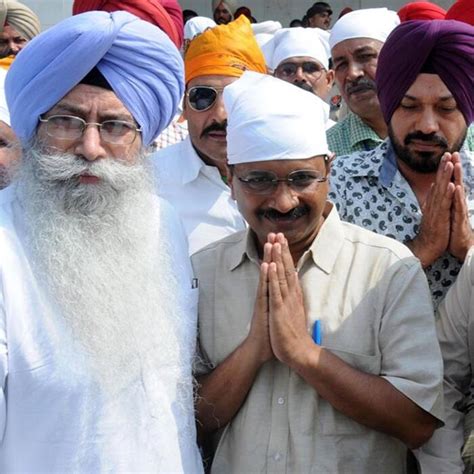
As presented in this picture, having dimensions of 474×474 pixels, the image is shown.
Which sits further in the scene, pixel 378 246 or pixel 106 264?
pixel 378 246

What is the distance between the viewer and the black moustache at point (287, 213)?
3.11 m

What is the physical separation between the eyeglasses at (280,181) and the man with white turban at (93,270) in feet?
0.99

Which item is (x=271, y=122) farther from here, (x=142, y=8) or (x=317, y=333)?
(x=142, y=8)

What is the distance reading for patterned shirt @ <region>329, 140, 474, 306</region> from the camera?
12.2 ft

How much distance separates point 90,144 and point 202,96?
5.44ft

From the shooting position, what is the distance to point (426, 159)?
3.75 m

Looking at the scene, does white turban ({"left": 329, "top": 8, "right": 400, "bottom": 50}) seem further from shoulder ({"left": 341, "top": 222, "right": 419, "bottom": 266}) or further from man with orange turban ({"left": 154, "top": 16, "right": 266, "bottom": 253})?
shoulder ({"left": 341, "top": 222, "right": 419, "bottom": 266})

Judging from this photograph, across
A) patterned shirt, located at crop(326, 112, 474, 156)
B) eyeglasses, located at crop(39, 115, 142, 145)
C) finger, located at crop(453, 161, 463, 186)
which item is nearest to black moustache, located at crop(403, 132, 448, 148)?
finger, located at crop(453, 161, 463, 186)

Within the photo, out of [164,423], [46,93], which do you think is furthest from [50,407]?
[46,93]

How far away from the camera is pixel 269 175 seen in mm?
3115

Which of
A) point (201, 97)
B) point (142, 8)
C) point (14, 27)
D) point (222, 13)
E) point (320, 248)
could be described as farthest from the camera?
point (222, 13)

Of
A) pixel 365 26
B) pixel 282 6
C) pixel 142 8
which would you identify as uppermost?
pixel 142 8

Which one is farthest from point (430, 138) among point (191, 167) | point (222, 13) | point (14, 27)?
point (222, 13)

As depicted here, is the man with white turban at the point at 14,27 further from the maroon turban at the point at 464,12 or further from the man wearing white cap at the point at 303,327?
the man wearing white cap at the point at 303,327
